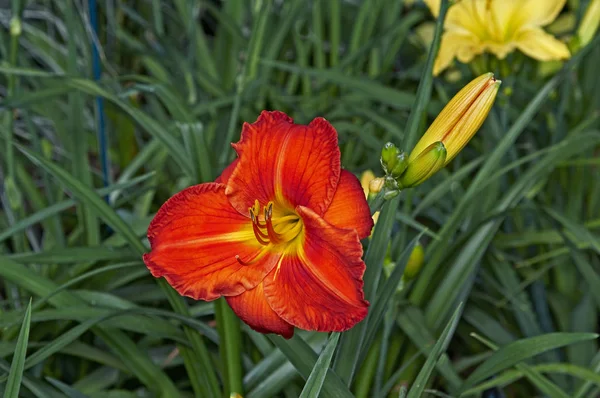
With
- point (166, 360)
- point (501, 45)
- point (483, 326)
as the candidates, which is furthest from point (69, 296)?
point (501, 45)

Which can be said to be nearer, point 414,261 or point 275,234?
point 275,234

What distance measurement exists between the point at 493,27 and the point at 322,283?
72 centimetres

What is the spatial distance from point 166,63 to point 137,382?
0.79m

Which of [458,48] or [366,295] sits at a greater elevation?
[458,48]

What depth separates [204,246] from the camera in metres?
0.68

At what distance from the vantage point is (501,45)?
1178mm

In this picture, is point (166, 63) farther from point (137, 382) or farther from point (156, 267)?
point (156, 267)

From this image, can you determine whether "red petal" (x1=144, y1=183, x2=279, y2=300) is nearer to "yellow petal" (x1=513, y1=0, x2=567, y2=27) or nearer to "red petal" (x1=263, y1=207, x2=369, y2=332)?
"red petal" (x1=263, y1=207, x2=369, y2=332)

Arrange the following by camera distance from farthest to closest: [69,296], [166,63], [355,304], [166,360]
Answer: [166,63]
[166,360]
[69,296]
[355,304]

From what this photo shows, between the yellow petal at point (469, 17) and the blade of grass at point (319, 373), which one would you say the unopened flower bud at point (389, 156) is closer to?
the blade of grass at point (319, 373)

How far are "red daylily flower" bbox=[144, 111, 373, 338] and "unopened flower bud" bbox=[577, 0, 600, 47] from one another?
70 centimetres

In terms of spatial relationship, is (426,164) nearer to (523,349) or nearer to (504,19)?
(523,349)

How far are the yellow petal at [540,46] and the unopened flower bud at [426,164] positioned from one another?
0.57 m

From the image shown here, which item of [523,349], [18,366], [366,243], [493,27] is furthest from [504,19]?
[18,366]
